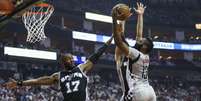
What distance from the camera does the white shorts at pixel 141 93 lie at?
5.88m

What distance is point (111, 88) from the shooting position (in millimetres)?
29391

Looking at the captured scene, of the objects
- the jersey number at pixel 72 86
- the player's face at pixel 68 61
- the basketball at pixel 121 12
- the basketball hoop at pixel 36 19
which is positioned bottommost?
the basketball hoop at pixel 36 19

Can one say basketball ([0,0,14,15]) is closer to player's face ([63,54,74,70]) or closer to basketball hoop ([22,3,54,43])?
player's face ([63,54,74,70])

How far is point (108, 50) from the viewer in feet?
118

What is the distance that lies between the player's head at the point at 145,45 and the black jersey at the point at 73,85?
109cm

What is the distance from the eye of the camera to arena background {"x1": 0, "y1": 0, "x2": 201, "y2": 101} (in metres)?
27.2

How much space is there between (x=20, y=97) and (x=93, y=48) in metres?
15.8

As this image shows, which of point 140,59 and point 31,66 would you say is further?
point 31,66

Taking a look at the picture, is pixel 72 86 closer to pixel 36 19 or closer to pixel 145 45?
pixel 145 45

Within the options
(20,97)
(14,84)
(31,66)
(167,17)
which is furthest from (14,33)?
(14,84)

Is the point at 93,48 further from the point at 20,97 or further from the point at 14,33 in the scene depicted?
the point at 20,97

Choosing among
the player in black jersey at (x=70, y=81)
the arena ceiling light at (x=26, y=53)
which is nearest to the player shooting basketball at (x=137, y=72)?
the player in black jersey at (x=70, y=81)

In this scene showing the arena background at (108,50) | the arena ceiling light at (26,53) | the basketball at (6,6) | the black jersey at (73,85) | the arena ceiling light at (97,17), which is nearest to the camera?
the black jersey at (73,85)

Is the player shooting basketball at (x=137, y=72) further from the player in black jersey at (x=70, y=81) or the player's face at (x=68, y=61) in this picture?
the player's face at (x=68, y=61)
